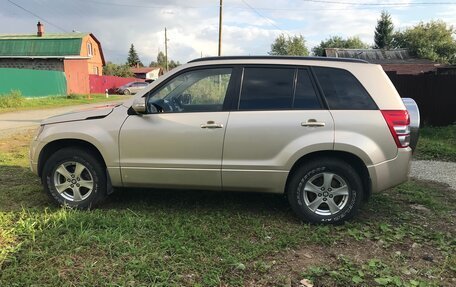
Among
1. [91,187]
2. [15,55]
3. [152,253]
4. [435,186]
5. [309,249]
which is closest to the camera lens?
[152,253]

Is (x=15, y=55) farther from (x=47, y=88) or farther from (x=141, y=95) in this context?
(x=141, y=95)

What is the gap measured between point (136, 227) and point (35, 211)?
4.24 feet

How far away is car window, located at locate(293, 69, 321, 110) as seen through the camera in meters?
4.51

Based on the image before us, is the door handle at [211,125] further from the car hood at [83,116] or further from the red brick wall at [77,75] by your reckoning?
the red brick wall at [77,75]

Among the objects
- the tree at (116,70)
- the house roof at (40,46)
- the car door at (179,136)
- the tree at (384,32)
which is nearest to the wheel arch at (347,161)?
the car door at (179,136)

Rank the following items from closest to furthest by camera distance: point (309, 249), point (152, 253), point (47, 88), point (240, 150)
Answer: point (152, 253) < point (309, 249) < point (240, 150) < point (47, 88)

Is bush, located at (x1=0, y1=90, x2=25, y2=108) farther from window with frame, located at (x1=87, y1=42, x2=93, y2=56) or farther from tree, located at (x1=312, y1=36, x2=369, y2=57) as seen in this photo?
tree, located at (x1=312, y1=36, x2=369, y2=57)

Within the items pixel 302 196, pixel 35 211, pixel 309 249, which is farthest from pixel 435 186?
pixel 35 211

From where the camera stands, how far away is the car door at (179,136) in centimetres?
457

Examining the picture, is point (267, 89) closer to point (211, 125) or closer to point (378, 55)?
point (211, 125)

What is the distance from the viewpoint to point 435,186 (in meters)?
6.48

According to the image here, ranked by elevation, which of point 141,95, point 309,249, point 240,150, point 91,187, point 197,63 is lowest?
point 309,249

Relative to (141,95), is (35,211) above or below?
below

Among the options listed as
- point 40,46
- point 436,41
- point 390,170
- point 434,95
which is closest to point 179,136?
point 390,170
